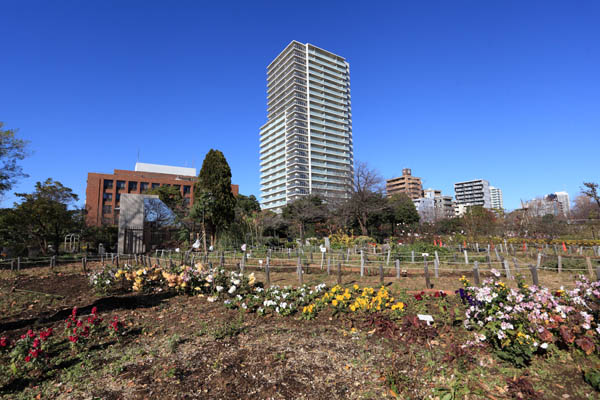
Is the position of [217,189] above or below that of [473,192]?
below

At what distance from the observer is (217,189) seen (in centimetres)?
2166

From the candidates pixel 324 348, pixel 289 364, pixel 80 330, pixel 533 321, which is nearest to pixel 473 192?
pixel 533 321

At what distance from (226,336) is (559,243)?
25.3 m

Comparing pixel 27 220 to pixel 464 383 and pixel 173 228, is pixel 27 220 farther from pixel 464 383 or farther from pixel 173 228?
pixel 464 383

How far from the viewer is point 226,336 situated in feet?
15.1

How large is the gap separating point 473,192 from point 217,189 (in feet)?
443

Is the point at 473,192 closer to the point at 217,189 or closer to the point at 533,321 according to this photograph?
the point at 217,189

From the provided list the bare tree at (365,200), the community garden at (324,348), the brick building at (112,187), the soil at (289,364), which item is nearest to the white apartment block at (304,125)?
the brick building at (112,187)

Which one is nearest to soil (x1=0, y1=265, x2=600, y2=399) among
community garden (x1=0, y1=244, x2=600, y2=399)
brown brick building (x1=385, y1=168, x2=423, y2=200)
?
community garden (x1=0, y1=244, x2=600, y2=399)

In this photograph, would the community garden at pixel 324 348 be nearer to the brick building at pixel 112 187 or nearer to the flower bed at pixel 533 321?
the flower bed at pixel 533 321

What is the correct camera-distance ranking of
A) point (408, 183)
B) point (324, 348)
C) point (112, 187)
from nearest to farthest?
point (324, 348) → point (112, 187) → point (408, 183)

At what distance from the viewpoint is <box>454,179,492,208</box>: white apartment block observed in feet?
413

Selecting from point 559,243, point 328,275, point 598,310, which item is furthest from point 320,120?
point 598,310

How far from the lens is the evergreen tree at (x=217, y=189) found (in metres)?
20.2
